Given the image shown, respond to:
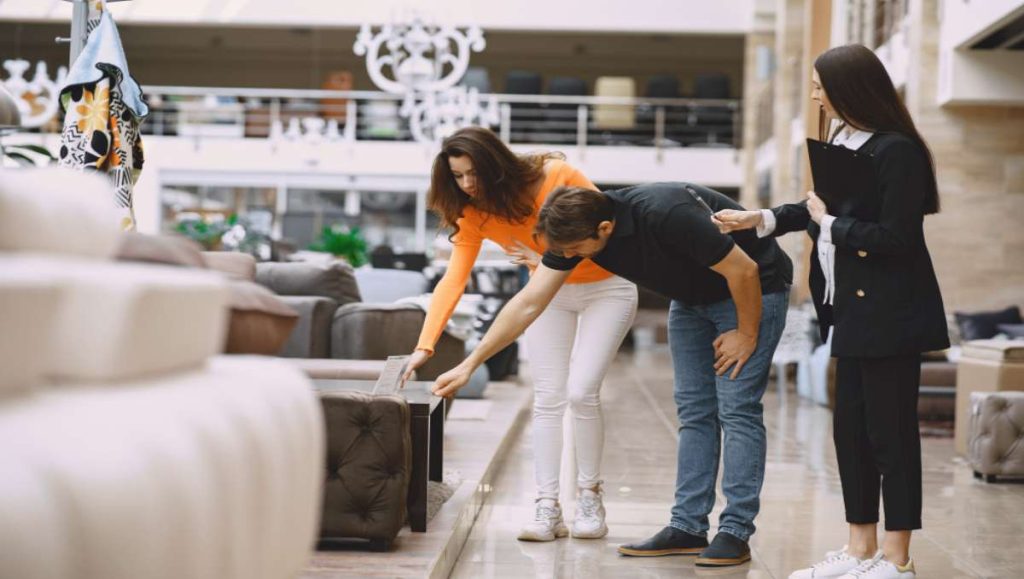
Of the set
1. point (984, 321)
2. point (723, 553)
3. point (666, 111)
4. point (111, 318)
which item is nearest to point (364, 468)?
point (723, 553)

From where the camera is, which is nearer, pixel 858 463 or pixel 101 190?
pixel 101 190

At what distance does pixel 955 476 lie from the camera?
529 centimetres

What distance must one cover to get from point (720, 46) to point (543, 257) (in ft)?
62.8

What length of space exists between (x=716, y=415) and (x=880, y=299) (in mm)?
698

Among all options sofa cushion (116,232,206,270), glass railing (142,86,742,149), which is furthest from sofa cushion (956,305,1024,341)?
glass railing (142,86,742,149)

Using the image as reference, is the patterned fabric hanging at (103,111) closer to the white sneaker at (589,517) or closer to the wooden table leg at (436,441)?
the wooden table leg at (436,441)

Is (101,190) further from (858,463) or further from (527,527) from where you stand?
A: (527,527)

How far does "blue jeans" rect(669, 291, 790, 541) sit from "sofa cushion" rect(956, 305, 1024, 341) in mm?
5806

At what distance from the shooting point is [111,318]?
1189 mm

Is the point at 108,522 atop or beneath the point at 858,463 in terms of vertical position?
atop

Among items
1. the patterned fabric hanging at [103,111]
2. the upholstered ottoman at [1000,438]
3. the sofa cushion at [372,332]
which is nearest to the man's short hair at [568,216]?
the patterned fabric hanging at [103,111]

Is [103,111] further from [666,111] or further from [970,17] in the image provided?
[666,111]

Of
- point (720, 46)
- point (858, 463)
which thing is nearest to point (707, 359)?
point (858, 463)

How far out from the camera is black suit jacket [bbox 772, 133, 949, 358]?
2.70m
